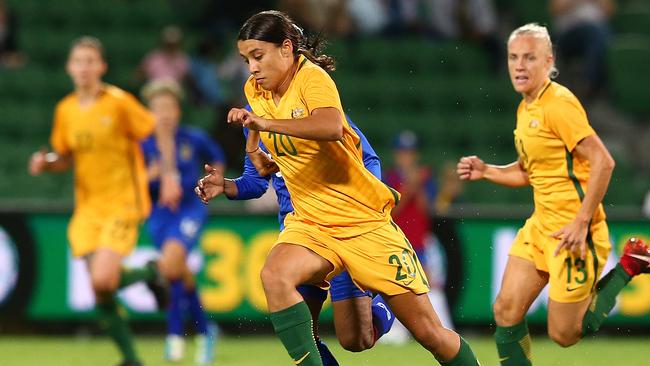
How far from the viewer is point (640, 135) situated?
564 inches

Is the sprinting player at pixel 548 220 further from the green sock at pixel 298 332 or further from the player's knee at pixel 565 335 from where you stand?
the green sock at pixel 298 332

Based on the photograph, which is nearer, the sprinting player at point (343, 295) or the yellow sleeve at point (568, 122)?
the sprinting player at point (343, 295)

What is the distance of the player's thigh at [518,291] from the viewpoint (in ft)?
22.1

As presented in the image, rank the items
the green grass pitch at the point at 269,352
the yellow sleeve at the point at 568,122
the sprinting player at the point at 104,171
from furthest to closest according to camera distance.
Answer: the green grass pitch at the point at 269,352, the sprinting player at the point at 104,171, the yellow sleeve at the point at 568,122

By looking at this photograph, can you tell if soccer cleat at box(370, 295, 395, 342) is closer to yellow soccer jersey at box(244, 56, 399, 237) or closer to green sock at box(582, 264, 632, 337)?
yellow soccer jersey at box(244, 56, 399, 237)

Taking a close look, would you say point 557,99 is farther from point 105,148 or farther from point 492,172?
point 105,148

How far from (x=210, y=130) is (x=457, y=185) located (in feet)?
8.89

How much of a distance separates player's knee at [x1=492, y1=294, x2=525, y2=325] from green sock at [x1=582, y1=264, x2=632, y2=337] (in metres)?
0.38

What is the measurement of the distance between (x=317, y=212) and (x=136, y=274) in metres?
3.78

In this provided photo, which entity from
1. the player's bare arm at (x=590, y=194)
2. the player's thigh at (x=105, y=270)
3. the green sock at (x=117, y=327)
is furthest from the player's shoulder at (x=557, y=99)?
the green sock at (x=117, y=327)

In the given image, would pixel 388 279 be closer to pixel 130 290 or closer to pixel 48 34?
pixel 130 290

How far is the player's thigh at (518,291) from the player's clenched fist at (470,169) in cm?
54

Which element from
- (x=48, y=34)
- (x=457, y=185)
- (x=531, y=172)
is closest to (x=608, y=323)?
(x=457, y=185)

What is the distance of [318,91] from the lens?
18.5 ft
